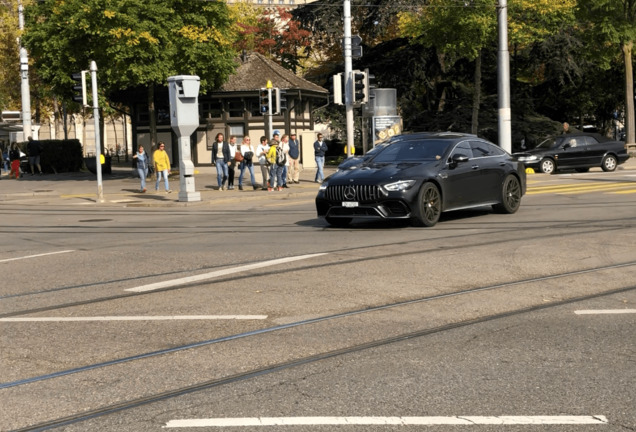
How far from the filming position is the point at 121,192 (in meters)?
30.6

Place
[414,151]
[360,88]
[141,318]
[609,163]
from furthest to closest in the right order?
[609,163]
[360,88]
[414,151]
[141,318]

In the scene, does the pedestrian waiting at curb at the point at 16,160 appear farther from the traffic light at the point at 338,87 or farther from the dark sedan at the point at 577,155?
the dark sedan at the point at 577,155

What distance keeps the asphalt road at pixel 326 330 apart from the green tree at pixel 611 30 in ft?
101

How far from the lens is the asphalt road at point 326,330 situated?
5.33m

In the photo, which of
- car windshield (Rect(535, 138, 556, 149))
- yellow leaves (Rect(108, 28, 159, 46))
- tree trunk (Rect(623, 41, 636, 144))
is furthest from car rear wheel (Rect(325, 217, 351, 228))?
tree trunk (Rect(623, 41, 636, 144))

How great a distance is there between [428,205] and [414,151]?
1.40 meters

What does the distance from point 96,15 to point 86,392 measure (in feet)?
97.7

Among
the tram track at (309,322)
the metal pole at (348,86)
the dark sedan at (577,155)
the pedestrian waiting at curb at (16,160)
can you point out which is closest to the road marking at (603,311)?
the tram track at (309,322)

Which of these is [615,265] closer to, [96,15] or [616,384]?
[616,384]

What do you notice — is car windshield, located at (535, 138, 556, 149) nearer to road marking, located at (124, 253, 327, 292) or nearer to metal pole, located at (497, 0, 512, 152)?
metal pole, located at (497, 0, 512, 152)

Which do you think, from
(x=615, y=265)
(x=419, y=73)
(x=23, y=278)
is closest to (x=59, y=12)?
(x=419, y=73)

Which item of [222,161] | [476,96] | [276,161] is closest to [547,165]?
[276,161]

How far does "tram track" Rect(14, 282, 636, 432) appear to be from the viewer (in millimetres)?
5262

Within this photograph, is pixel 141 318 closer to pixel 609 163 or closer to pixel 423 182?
pixel 423 182
